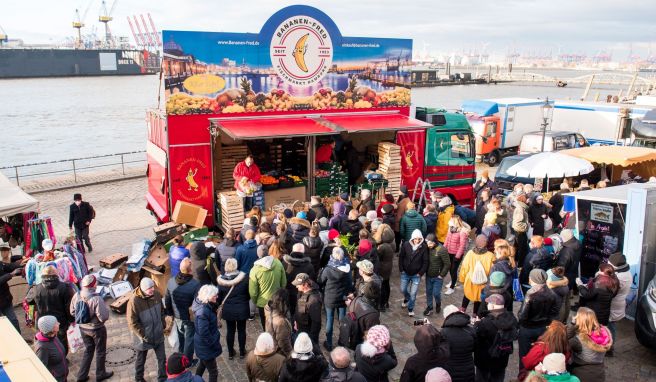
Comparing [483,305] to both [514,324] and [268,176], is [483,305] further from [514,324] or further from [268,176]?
[268,176]

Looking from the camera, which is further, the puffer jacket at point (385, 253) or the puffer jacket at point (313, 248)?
the puffer jacket at point (385, 253)

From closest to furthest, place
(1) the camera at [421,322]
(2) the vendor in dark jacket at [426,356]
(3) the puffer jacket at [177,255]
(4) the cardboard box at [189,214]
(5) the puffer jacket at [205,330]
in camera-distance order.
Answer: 1. (2) the vendor in dark jacket at [426,356]
2. (1) the camera at [421,322]
3. (5) the puffer jacket at [205,330]
4. (3) the puffer jacket at [177,255]
5. (4) the cardboard box at [189,214]

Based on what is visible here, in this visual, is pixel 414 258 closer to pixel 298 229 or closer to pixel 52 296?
pixel 298 229

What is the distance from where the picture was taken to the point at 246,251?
8.00 m

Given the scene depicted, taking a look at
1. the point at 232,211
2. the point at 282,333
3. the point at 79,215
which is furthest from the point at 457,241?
the point at 79,215

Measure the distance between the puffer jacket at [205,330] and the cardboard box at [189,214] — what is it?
5.01 m

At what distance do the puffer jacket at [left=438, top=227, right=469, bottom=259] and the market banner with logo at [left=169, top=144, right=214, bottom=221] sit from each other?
5.44m

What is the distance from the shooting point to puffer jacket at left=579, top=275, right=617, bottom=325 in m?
7.02

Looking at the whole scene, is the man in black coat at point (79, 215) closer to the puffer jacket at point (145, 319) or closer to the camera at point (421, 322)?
the puffer jacket at point (145, 319)

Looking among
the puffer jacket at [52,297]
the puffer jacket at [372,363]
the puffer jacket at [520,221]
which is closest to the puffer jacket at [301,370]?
the puffer jacket at [372,363]

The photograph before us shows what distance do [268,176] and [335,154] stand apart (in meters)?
2.48

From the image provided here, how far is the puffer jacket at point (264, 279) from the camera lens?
7051mm

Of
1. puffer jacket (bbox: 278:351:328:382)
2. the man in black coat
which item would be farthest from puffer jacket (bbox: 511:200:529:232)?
the man in black coat

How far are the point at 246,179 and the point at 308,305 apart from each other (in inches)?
207
